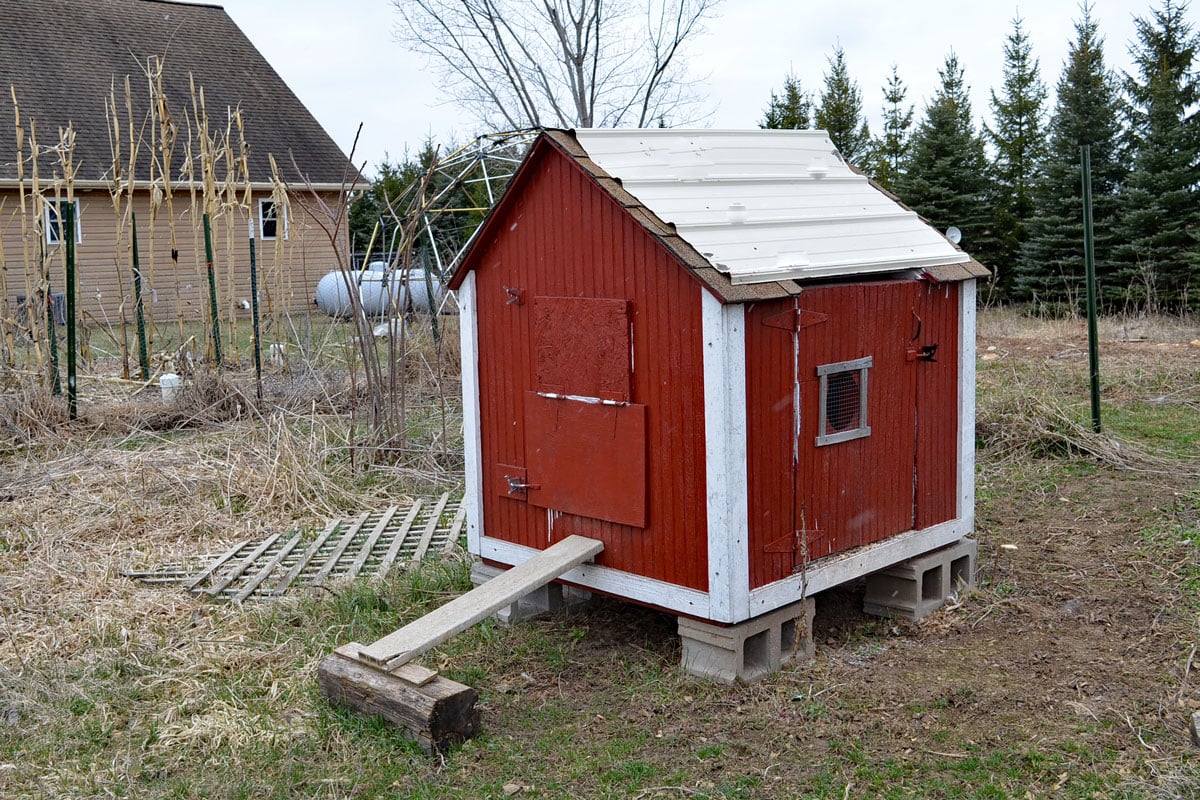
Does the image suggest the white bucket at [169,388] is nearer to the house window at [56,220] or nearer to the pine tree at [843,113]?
the house window at [56,220]

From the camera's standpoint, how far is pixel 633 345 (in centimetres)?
475

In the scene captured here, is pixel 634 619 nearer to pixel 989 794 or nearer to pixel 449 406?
pixel 989 794

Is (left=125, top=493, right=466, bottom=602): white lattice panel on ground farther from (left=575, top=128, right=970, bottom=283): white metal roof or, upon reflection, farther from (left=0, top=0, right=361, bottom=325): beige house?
(left=0, top=0, right=361, bottom=325): beige house

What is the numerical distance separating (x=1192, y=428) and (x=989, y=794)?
626 centimetres

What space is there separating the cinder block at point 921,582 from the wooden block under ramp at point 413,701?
7.11 ft

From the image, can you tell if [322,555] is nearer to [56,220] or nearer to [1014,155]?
[56,220]

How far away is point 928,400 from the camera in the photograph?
17.5ft

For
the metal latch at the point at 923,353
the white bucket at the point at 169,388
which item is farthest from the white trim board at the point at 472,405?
the white bucket at the point at 169,388

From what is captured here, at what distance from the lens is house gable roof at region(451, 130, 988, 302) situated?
440 centimetres

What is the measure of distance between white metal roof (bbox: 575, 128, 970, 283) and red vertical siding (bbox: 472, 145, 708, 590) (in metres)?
0.19

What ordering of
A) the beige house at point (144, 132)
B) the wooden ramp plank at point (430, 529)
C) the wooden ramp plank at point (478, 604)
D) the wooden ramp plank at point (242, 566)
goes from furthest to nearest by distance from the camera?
1. the beige house at point (144, 132)
2. the wooden ramp plank at point (430, 529)
3. the wooden ramp plank at point (242, 566)
4. the wooden ramp plank at point (478, 604)

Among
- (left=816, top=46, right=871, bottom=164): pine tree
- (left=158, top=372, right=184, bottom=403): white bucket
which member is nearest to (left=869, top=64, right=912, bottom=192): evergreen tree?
(left=816, top=46, right=871, bottom=164): pine tree

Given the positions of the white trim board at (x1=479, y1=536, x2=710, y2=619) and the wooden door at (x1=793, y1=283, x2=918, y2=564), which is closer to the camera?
Result: the white trim board at (x1=479, y1=536, x2=710, y2=619)

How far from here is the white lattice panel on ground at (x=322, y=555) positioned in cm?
613
